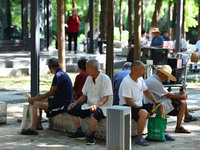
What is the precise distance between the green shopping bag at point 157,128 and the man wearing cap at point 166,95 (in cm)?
54

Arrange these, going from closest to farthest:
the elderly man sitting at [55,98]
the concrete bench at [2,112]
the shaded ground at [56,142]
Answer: the shaded ground at [56,142] → the elderly man sitting at [55,98] → the concrete bench at [2,112]

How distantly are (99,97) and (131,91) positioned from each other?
55 cm

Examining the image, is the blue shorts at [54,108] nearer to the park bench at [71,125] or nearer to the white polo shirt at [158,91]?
the park bench at [71,125]

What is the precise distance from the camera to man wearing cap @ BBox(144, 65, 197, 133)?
7.83 meters

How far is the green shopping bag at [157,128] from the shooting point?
7320 mm

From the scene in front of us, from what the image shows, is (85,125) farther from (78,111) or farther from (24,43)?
(24,43)

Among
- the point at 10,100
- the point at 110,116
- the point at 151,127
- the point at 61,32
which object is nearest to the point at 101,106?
the point at 151,127

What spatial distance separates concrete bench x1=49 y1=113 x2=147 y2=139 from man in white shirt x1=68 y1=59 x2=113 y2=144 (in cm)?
15

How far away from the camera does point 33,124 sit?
782cm

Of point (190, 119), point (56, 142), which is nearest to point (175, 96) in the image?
point (190, 119)

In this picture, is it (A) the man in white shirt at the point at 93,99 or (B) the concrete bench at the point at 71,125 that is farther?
(B) the concrete bench at the point at 71,125

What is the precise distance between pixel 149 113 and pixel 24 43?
49.1 feet

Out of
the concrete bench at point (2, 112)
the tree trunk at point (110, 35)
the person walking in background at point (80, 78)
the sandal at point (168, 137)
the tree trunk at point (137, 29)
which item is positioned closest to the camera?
the sandal at point (168, 137)

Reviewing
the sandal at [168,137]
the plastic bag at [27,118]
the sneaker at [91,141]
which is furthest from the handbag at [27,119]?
the sandal at [168,137]
